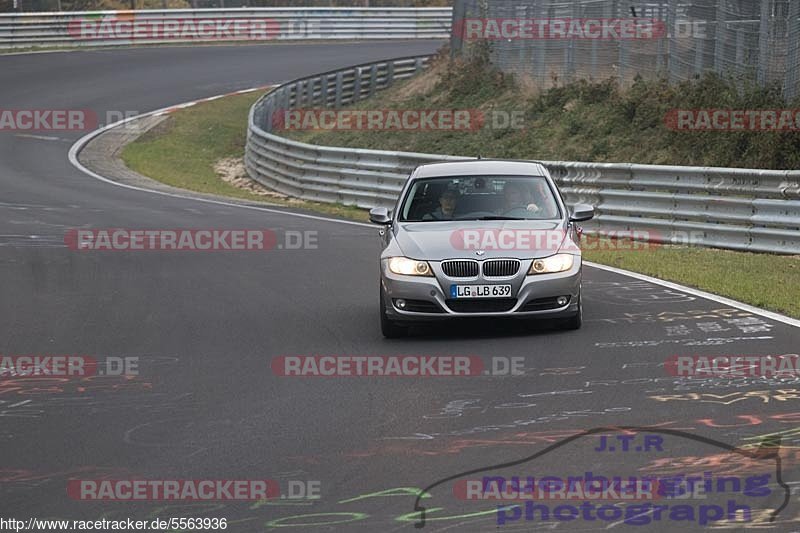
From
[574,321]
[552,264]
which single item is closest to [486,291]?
[552,264]

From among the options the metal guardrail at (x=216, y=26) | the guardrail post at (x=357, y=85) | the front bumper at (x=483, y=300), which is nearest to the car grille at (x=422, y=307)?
the front bumper at (x=483, y=300)

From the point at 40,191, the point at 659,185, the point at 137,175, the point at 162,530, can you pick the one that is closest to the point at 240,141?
the point at 137,175

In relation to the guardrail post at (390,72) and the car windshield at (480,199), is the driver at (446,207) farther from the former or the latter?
the guardrail post at (390,72)

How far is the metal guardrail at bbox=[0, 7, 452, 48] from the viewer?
162ft

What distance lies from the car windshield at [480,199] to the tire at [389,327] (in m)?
1.18

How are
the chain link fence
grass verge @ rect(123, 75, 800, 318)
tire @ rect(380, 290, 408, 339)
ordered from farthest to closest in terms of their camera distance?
the chain link fence, grass verge @ rect(123, 75, 800, 318), tire @ rect(380, 290, 408, 339)

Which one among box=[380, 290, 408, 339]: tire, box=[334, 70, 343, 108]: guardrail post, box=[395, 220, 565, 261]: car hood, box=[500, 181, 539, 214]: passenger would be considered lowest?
box=[334, 70, 343, 108]: guardrail post

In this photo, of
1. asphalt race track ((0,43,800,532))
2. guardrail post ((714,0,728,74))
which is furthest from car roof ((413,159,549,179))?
guardrail post ((714,0,728,74))

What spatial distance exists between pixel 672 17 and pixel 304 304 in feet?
48.5

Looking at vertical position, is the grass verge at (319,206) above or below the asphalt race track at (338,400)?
below

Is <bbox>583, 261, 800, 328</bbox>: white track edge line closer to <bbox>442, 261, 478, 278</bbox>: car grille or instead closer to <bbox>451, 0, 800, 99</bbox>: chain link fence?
<bbox>442, 261, 478, 278</bbox>: car grille

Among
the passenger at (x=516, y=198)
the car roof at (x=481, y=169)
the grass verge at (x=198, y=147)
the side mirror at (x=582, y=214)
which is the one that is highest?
the car roof at (x=481, y=169)

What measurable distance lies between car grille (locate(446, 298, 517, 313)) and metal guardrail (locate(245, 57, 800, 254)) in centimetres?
693

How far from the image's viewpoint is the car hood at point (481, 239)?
36.7 feet
